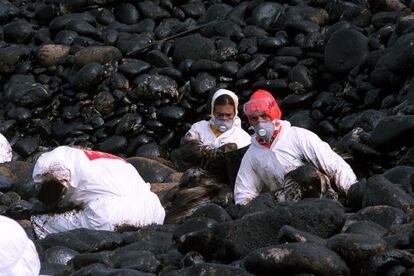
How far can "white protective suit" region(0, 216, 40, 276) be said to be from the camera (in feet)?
22.5

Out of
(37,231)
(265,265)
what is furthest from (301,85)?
(265,265)

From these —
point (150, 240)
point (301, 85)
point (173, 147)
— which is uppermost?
point (150, 240)

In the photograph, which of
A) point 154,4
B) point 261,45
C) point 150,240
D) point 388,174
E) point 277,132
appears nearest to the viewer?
point 150,240

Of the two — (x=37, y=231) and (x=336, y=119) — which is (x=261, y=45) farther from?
(x=37, y=231)

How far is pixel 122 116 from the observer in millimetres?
21516

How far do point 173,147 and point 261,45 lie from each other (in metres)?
2.09

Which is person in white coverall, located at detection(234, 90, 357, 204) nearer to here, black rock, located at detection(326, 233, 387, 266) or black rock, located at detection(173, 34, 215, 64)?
black rock, located at detection(326, 233, 387, 266)

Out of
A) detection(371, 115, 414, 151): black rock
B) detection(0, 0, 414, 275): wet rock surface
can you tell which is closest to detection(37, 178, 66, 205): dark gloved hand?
detection(0, 0, 414, 275): wet rock surface

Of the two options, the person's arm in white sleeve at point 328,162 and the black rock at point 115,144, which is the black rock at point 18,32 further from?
the person's arm in white sleeve at point 328,162

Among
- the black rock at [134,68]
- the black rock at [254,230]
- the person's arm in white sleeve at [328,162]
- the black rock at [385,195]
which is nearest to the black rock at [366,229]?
the black rock at [254,230]

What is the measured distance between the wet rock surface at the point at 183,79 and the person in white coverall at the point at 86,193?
0.18m

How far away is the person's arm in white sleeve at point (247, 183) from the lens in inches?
460

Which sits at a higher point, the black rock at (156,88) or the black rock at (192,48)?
the black rock at (192,48)

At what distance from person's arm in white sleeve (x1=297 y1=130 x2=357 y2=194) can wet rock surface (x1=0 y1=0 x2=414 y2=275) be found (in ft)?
1.96
